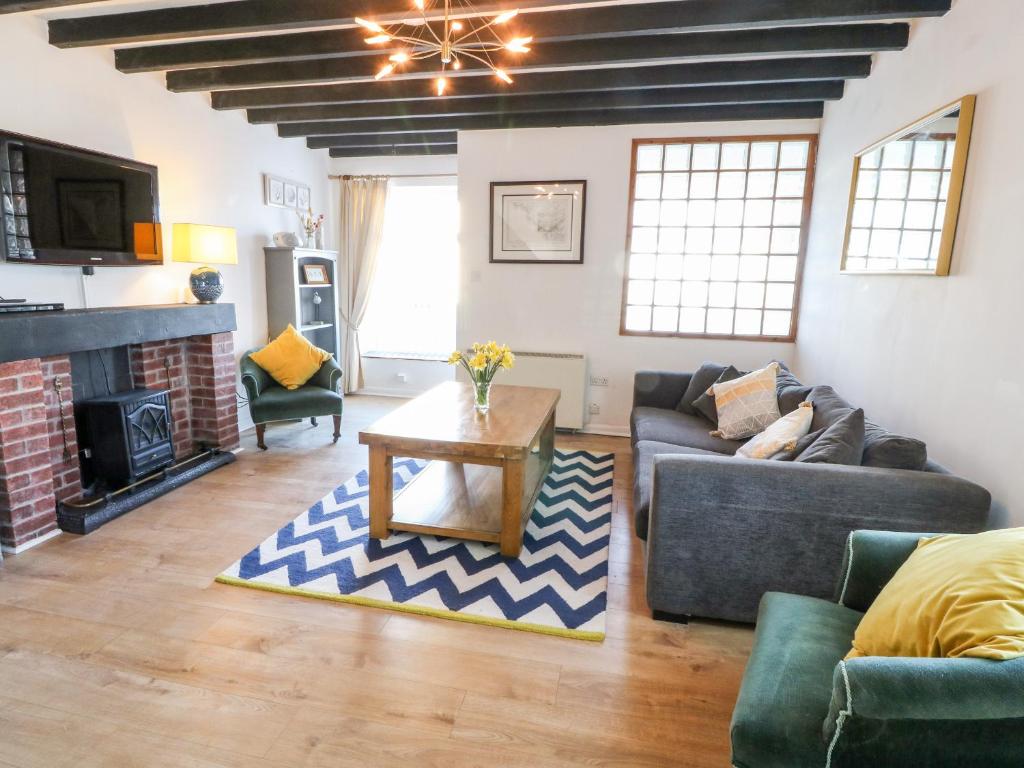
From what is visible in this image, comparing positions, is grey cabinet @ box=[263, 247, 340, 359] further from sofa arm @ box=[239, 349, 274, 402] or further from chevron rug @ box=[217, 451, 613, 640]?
chevron rug @ box=[217, 451, 613, 640]

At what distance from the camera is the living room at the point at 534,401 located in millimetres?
1636

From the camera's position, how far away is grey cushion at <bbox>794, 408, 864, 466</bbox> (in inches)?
84.9

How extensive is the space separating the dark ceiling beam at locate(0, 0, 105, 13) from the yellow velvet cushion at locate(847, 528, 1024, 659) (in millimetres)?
3792

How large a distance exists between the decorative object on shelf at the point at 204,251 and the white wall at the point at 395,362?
2154 millimetres

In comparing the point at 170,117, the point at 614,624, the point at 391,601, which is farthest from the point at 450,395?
the point at 170,117

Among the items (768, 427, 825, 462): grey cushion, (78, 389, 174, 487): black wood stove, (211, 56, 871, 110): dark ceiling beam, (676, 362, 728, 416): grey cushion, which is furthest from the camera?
(676, 362, 728, 416): grey cushion

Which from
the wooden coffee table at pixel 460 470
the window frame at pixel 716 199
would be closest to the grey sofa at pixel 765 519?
the wooden coffee table at pixel 460 470

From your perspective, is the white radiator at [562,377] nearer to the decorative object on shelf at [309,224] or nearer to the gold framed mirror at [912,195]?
the gold framed mirror at [912,195]

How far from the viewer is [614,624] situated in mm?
2219

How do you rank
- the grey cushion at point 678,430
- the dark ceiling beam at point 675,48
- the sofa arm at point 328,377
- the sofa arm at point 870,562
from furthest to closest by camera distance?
the sofa arm at point 328,377, the grey cushion at point 678,430, the dark ceiling beam at point 675,48, the sofa arm at point 870,562

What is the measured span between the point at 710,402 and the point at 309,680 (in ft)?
9.45

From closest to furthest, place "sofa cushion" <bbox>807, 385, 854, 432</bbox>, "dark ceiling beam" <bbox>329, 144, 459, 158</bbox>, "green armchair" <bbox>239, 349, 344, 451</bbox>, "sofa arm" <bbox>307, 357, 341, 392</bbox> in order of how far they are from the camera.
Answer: "sofa cushion" <bbox>807, 385, 854, 432</bbox>, "green armchair" <bbox>239, 349, 344, 451</bbox>, "sofa arm" <bbox>307, 357, 341, 392</bbox>, "dark ceiling beam" <bbox>329, 144, 459, 158</bbox>

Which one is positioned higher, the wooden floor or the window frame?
the window frame

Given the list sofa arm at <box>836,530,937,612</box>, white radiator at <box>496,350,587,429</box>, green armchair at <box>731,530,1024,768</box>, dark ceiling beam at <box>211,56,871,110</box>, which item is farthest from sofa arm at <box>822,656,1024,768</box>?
white radiator at <box>496,350,587,429</box>
